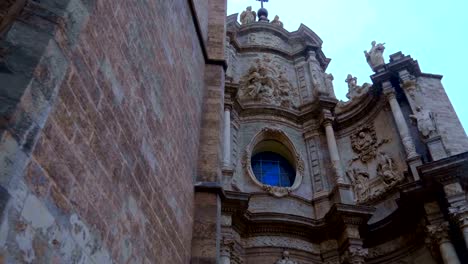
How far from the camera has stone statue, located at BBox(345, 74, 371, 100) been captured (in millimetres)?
15550

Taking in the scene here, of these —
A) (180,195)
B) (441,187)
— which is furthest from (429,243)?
(180,195)

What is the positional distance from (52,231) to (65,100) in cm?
86

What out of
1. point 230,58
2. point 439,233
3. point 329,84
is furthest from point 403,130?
point 230,58

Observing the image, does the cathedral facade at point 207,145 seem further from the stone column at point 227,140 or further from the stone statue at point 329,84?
the stone statue at point 329,84

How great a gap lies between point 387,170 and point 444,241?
311cm

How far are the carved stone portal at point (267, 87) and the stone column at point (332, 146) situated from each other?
1381mm

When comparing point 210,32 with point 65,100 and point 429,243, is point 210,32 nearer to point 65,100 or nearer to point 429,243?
point 65,100

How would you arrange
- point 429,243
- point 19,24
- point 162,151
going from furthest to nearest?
point 429,243, point 162,151, point 19,24

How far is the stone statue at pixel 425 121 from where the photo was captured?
12195 millimetres

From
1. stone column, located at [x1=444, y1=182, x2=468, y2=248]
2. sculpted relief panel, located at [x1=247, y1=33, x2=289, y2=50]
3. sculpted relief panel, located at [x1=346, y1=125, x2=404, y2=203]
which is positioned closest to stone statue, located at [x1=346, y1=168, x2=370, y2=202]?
sculpted relief panel, located at [x1=346, y1=125, x2=404, y2=203]

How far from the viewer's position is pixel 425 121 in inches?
489

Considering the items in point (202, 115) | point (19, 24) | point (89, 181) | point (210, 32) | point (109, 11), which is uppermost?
point (210, 32)

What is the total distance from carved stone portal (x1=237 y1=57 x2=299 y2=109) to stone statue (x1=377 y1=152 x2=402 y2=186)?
3.56m

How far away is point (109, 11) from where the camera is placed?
13.3ft
